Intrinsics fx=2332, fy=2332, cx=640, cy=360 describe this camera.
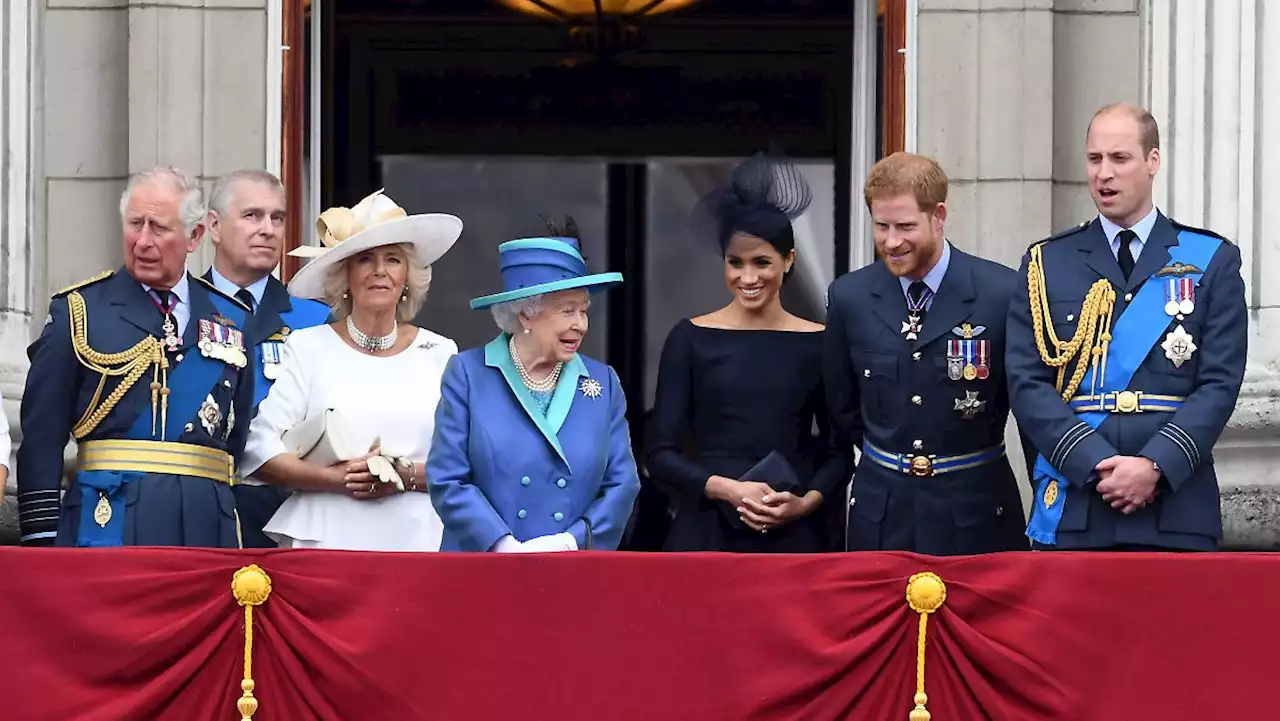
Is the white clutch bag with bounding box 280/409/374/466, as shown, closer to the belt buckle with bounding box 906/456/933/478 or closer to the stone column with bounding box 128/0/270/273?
the belt buckle with bounding box 906/456/933/478

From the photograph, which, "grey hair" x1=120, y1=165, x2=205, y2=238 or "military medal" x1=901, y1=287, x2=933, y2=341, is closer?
"grey hair" x1=120, y1=165, x2=205, y2=238

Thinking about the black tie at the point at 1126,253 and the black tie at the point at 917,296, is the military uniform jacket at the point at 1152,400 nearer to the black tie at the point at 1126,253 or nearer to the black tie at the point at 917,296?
the black tie at the point at 1126,253

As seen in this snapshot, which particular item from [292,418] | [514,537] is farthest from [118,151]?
[514,537]

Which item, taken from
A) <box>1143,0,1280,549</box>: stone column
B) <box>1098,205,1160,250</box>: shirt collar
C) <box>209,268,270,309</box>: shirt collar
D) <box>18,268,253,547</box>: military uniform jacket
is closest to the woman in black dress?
<box>1098,205,1160,250</box>: shirt collar

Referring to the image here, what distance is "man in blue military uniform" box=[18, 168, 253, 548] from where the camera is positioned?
593 centimetres

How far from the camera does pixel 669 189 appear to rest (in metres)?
11.8

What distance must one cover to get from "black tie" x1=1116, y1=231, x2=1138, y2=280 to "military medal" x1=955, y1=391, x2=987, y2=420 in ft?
1.77

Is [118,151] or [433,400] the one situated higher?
[118,151]

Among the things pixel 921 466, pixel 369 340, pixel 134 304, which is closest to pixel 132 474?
pixel 134 304

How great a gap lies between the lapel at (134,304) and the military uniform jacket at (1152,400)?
2.23m

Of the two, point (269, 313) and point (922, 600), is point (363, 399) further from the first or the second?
point (922, 600)

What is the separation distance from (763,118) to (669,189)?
1.95 feet

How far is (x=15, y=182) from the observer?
26.0 ft

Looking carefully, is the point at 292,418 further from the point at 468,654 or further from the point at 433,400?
the point at 468,654
